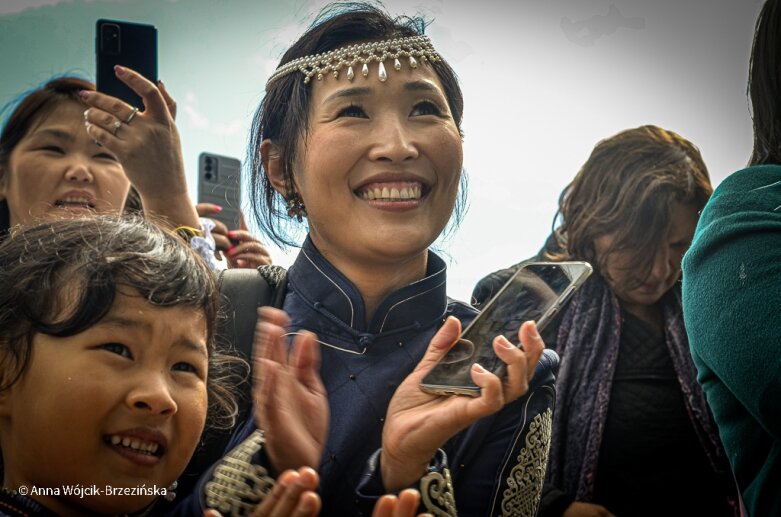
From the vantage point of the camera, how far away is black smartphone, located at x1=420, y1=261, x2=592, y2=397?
1312 millimetres

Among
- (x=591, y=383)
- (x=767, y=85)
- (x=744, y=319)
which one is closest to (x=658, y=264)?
(x=591, y=383)

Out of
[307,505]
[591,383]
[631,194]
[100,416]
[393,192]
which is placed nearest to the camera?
[307,505]

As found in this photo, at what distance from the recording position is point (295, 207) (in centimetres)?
170

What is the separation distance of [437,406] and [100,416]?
1.56 ft

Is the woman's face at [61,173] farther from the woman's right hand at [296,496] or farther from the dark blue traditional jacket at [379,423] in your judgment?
the woman's right hand at [296,496]

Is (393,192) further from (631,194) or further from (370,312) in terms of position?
(631,194)

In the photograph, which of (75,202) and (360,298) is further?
(75,202)

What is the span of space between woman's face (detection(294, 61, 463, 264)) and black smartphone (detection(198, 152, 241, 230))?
2.05ft

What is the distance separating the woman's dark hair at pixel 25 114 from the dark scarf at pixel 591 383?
4.29 ft

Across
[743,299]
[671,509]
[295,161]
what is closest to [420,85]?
[295,161]

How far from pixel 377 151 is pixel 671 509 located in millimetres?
1070

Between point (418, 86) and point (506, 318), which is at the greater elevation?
point (418, 86)

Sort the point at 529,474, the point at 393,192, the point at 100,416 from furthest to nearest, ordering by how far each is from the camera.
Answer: the point at 393,192 < the point at 529,474 < the point at 100,416

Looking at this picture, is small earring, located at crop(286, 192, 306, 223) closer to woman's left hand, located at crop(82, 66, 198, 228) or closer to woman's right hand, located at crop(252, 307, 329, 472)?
woman's left hand, located at crop(82, 66, 198, 228)
